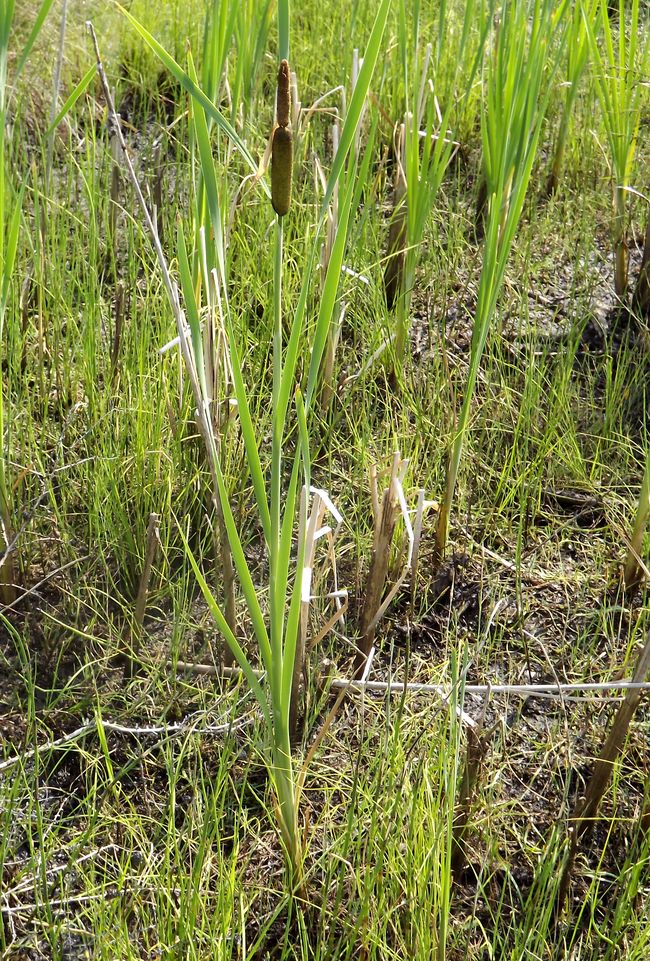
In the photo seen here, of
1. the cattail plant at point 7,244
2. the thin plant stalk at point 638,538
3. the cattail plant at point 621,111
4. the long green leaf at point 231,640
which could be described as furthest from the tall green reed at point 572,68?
the long green leaf at point 231,640

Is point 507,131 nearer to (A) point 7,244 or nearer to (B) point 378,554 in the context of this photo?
(B) point 378,554

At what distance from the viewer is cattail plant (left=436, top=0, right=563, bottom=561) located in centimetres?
125

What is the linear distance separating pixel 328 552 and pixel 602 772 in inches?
19.9

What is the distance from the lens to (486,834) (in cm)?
111

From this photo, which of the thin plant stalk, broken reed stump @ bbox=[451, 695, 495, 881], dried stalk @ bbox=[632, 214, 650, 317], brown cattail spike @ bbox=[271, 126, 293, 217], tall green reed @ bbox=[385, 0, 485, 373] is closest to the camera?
brown cattail spike @ bbox=[271, 126, 293, 217]

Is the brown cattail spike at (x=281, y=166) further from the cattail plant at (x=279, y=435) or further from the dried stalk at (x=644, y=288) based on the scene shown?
the dried stalk at (x=644, y=288)

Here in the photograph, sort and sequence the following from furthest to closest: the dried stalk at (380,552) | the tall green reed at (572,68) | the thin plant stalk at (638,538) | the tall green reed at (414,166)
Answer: the tall green reed at (572,68) < the tall green reed at (414,166) < the thin plant stalk at (638,538) < the dried stalk at (380,552)

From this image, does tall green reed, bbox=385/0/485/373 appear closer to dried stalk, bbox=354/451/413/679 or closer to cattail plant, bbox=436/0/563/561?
cattail plant, bbox=436/0/563/561

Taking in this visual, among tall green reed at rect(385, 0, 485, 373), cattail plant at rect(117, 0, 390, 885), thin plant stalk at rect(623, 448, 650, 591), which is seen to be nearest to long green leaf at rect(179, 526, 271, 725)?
cattail plant at rect(117, 0, 390, 885)

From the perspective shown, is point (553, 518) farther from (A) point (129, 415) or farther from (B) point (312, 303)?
(A) point (129, 415)

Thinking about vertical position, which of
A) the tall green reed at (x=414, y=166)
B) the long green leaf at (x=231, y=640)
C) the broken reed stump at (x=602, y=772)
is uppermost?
the tall green reed at (x=414, y=166)

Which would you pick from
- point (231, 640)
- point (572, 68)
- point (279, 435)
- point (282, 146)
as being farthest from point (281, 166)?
point (572, 68)

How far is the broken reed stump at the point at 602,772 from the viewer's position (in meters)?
1.07

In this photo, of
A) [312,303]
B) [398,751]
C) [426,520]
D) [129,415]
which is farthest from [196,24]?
[398,751]
